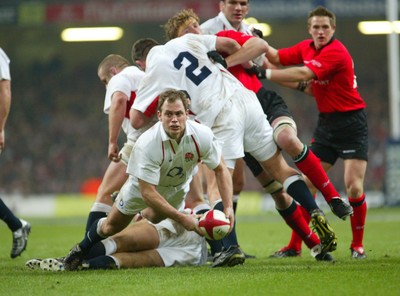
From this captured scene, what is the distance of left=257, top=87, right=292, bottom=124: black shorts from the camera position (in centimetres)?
818

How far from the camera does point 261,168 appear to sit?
8.70 m

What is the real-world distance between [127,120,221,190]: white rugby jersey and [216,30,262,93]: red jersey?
54.8 inches

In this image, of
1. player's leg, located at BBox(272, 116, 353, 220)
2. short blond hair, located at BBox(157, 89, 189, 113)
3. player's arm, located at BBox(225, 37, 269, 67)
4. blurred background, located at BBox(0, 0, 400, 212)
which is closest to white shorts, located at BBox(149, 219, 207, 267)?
player's leg, located at BBox(272, 116, 353, 220)

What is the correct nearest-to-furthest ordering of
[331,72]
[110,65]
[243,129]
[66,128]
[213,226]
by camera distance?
[213,226]
[243,129]
[331,72]
[110,65]
[66,128]

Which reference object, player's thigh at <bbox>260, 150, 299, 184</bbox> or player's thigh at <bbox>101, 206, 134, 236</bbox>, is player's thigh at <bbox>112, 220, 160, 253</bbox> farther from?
player's thigh at <bbox>260, 150, 299, 184</bbox>

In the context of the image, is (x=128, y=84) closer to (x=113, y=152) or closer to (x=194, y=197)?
(x=113, y=152)

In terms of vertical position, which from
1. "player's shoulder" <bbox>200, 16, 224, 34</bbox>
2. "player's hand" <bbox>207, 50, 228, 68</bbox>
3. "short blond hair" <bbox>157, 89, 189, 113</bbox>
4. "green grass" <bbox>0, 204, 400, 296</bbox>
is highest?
"player's shoulder" <bbox>200, 16, 224, 34</bbox>

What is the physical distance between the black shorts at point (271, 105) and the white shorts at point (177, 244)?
1349 mm

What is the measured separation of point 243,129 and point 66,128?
2002 centimetres

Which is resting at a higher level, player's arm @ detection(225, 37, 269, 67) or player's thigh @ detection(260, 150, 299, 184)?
player's arm @ detection(225, 37, 269, 67)

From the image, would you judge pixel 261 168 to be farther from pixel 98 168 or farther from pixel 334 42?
pixel 98 168

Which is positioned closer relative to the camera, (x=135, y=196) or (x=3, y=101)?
(x=135, y=196)

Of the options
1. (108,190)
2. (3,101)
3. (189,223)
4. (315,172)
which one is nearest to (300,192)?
(315,172)

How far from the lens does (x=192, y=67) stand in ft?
25.1
